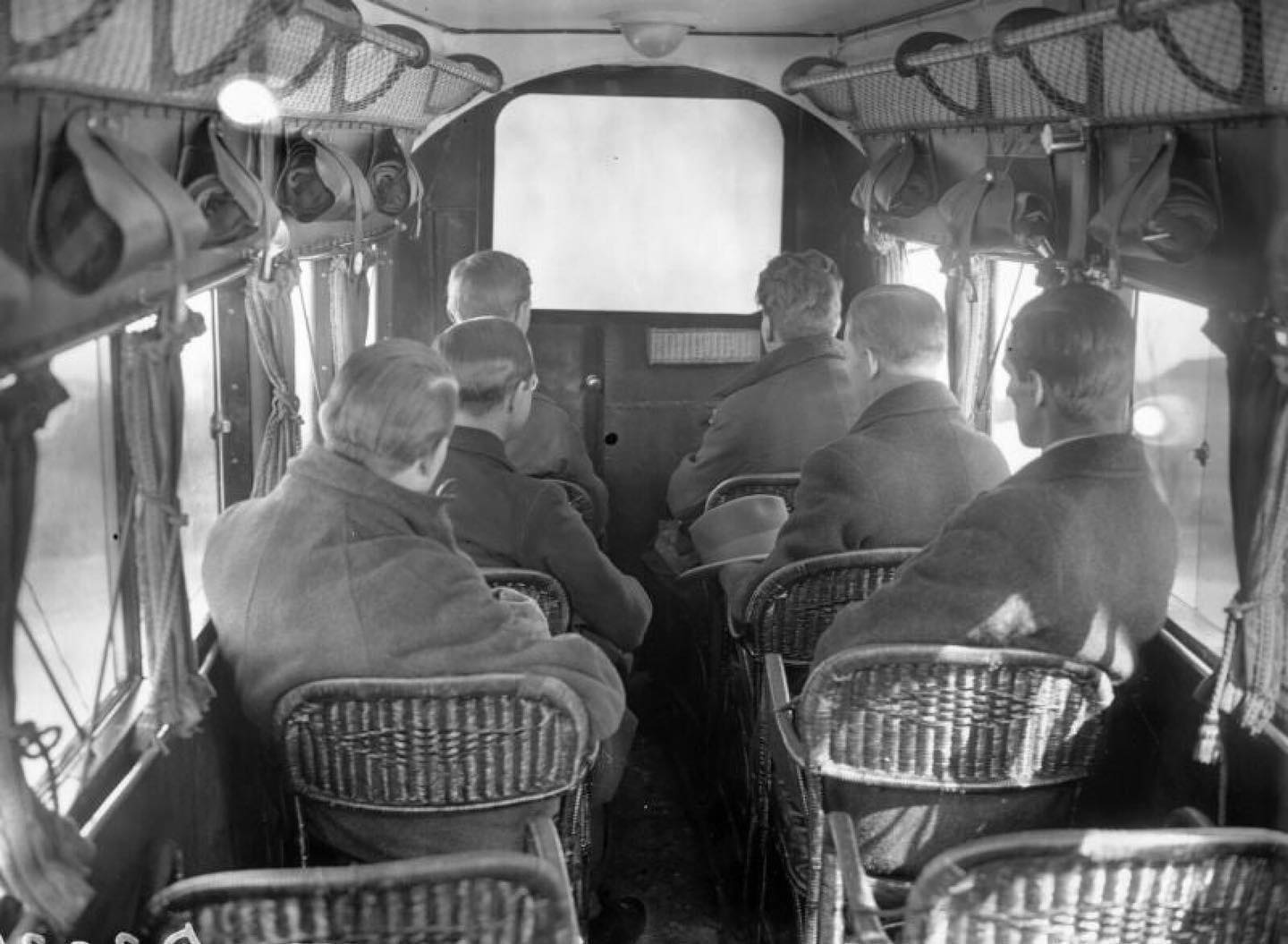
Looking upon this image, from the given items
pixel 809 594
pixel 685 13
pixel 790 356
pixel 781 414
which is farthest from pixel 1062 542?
pixel 685 13

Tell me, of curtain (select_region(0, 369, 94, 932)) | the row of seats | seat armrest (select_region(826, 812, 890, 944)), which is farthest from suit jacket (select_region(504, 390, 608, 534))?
curtain (select_region(0, 369, 94, 932))

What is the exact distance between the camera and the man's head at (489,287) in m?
4.78

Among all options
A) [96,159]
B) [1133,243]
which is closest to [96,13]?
[96,159]

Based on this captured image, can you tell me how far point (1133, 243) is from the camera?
9.22 feet

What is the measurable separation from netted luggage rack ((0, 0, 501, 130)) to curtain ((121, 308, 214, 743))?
39cm

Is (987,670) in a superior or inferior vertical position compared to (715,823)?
superior

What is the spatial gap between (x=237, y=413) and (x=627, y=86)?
98.2 inches

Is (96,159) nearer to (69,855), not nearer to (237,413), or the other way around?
(69,855)

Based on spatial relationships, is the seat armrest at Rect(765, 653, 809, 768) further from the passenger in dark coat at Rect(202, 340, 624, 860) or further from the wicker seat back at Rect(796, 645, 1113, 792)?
the passenger in dark coat at Rect(202, 340, 624, 860)

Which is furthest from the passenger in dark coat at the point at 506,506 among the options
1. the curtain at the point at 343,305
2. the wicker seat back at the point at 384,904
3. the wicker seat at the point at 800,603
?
the wicker seat back at the point at 384,904

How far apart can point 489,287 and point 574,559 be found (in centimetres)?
179

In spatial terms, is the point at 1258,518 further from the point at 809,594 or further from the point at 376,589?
the point at 376,589

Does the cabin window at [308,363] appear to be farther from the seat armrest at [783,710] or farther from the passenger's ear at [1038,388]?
the passenger's ear at [1038,388]

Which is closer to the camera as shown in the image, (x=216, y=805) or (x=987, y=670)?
(x=987, y=670)
